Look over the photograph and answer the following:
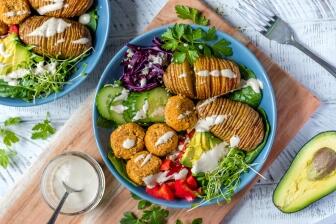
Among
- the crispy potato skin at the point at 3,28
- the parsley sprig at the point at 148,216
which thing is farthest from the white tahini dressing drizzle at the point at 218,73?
the crispy potato skin at the point at 3,28

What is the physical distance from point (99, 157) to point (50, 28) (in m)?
0.44

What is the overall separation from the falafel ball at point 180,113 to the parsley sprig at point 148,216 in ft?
0.90

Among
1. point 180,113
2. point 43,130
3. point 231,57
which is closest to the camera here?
point 180,113

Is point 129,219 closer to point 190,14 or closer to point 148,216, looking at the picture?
point 148,216

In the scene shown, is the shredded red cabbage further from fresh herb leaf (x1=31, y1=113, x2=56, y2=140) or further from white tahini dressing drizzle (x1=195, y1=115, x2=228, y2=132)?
fresh herb leaf (x1=31, y1=113, x2=56, y2=140)

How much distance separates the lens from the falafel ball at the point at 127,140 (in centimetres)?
190

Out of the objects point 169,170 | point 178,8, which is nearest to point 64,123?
point 169,170

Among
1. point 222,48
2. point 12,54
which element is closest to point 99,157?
point 12,54

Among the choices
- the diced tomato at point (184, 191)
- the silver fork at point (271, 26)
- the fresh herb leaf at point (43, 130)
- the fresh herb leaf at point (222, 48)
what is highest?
the silver fork at point (271, 26)

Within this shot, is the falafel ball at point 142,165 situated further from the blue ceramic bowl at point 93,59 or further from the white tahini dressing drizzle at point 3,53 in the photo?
the white tahini dressing drizzle at point 3,53

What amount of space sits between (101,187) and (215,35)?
1.95 feet

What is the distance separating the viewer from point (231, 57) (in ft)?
6.37

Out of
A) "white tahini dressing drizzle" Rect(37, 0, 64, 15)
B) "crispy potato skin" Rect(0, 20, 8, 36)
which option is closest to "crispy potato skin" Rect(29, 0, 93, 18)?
"white tahini dressing drizzle" Rect(37, 0, 64, 15)

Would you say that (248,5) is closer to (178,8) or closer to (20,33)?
(178,8)
